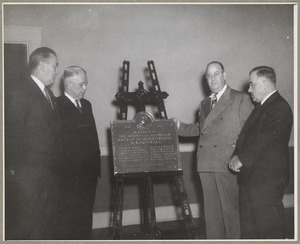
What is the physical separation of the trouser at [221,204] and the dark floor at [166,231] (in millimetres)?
300

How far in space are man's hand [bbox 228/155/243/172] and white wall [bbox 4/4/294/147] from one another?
4.88ft

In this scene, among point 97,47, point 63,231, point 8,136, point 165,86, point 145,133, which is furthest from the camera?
point 165,86

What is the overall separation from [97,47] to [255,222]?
2.89m

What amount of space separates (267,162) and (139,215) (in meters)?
2.09

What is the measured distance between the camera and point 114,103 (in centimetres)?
457

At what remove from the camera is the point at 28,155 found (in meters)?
3.31

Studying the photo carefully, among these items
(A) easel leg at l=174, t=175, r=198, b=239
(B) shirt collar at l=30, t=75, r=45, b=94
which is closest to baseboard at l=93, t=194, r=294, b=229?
(A) easel leg at l=174, t=175, r=198, b=239

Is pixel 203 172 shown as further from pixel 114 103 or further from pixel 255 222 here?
pixel 114 103

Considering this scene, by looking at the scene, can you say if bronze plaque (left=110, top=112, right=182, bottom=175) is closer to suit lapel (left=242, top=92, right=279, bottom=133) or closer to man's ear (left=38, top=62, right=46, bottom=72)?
suit lapel (left=242, top=92, right=279, bottom=133)

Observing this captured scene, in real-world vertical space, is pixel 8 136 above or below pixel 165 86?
below

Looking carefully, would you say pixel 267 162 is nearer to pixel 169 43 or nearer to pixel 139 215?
pixel 139 215

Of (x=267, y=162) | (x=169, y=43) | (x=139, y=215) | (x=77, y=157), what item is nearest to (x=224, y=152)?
(x=267, y=162)

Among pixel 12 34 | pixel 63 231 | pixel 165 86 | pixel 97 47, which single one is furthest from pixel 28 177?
pixel 165 86

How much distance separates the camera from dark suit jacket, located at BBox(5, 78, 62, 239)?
128 inches
